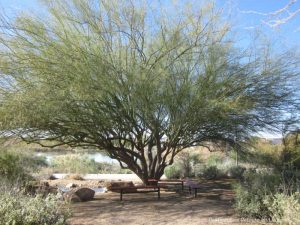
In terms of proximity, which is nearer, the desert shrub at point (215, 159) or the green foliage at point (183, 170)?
the green foliage at point (183, 170)

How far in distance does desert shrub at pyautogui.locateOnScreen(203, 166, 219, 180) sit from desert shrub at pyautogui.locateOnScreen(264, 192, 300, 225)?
12.1 metres

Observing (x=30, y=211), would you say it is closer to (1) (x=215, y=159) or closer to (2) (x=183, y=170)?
(2) (x=183, y=170)

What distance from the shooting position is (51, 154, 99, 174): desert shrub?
28.0 metres

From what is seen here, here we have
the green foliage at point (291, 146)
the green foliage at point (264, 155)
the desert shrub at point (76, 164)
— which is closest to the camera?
the green foliage at point (291, 146)

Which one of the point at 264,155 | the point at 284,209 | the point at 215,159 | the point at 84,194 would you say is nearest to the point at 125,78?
the point at 84,194

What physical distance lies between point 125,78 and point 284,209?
243 inches

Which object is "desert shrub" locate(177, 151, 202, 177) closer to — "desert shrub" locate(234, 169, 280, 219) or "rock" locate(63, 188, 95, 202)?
"rock" locate(63, 188, 95, 202)

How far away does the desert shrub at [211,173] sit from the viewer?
22.0 metres

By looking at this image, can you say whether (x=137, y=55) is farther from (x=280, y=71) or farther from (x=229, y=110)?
(x=280, y=71)

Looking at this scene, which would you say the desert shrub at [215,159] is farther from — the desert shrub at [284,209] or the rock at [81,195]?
the desert shrub at [284,209]

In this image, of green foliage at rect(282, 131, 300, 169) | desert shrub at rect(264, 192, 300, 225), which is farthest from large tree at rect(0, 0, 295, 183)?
desert shrub at rect(264, 192, 300, 225)

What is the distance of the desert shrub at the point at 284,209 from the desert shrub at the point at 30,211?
4.14 metres

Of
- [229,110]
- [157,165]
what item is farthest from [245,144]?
[229,110]

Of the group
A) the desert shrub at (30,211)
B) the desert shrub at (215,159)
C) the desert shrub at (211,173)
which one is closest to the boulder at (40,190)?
the desert shrub at (30,211)
